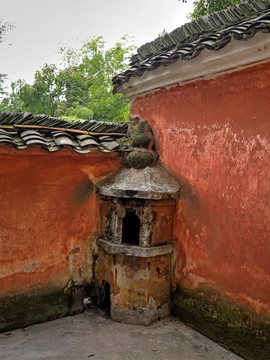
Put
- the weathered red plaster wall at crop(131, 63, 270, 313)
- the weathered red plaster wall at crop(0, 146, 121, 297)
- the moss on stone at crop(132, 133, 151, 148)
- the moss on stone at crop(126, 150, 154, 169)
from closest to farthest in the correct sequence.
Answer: the weathered red plaster wall at crop(131, 63, 270, 313), the weathered red plaster wall at crop(0, 146, 121, 297), the moss on stone at crop(126, 150, 154, 169), the moss on stone at crop(132, 133, 151, 148)

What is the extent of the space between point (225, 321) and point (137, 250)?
5.36ft

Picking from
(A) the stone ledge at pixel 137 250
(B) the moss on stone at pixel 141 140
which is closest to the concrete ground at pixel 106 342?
(A) the stone ledge at pixel 137 250

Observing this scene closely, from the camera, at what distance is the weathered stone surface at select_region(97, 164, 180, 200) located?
4.78 m

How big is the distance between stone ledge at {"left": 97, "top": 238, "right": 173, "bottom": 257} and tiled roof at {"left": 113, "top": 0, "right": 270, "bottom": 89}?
2854mm

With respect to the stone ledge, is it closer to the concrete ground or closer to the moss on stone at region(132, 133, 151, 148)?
the concrete ground

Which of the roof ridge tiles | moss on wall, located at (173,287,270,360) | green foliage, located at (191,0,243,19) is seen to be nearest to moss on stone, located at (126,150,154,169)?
the roof ridge tiles

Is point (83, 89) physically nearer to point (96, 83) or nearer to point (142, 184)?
point (96, 83)

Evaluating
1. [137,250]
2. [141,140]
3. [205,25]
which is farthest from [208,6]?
[137,250]

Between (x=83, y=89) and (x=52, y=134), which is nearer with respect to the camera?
(x=52, y=134)

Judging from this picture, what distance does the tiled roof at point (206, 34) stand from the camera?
342 centimetres

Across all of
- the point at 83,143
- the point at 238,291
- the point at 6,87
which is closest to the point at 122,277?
the point at 238,291

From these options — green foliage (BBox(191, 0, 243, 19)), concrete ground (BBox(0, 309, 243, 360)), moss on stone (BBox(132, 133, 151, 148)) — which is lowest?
concrete ground (BBox(0, 309, 243, 360))

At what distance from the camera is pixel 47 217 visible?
5.03 meters

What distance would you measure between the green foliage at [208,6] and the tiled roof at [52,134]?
9.41 metres
